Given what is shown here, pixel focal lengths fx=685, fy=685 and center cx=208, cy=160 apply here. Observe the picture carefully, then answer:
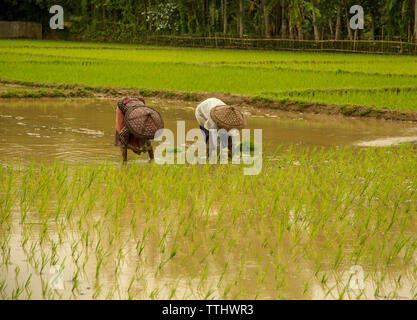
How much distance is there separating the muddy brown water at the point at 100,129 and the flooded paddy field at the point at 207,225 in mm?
63

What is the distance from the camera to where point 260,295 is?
2.90m

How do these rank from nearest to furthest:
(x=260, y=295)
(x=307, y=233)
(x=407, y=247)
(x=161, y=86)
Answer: (x=260, y=295)
(x=407, y=247)
(x=307, y=233)
(x=161, y=86)

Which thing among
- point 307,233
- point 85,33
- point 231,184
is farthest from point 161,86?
point 85,33

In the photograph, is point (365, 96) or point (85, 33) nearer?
point (365, 96)

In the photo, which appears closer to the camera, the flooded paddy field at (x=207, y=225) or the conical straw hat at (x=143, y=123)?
the flooded paddy field at (x=207, y=225)

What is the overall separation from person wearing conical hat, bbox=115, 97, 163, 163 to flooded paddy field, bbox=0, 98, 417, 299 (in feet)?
0.67

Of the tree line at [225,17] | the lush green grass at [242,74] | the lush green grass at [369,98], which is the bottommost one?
the lush green grass at [369,98]

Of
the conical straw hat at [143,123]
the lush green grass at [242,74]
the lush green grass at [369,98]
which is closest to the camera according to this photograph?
the conical straw hat at [143,123]

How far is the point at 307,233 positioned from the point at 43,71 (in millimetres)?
10677

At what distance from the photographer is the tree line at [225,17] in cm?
2194

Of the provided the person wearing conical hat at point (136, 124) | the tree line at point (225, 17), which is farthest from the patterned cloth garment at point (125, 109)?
the tree line at point (225, 17)

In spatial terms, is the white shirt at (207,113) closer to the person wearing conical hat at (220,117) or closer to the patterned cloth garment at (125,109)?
the person wearing conical hat at (220,117)

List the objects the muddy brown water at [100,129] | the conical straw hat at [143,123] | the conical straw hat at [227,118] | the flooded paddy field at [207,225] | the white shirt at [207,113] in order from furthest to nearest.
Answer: the muddy brown water at [100,129], the white shirt at [207,113], the conical straw hat at [227,118], the conical straw hat at [143,123], the flooded paddy field at [207,225]
